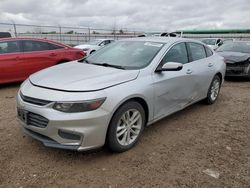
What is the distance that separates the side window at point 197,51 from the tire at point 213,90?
685mm

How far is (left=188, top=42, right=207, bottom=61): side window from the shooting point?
485cm

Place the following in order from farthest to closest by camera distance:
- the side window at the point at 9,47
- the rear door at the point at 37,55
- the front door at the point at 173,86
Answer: the rear door at the point at 37,55
the side window at the point at 9,47
the front door at the point at 173,86

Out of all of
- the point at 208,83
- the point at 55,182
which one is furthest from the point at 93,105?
the point at 208,83

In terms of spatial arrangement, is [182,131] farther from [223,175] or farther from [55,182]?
[55,182]

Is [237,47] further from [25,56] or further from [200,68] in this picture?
[25,56]

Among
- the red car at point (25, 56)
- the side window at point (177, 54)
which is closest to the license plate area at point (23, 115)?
the side window at point (177, 54)

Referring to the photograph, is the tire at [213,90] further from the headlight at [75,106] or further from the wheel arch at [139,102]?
the headlight at [75,106]

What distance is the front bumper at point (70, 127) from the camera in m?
2.79

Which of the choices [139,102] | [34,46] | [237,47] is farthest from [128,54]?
[237,47]

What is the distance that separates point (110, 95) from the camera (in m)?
2.95

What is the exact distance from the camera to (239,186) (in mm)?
2752

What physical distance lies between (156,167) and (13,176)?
1.67m

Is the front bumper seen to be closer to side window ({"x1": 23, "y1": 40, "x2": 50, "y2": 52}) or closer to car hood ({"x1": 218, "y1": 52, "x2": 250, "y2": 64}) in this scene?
side window ({"x1": 23, "y1": 40, "x2": 50, "y2": 52})

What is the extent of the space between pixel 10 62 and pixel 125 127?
190 inches
